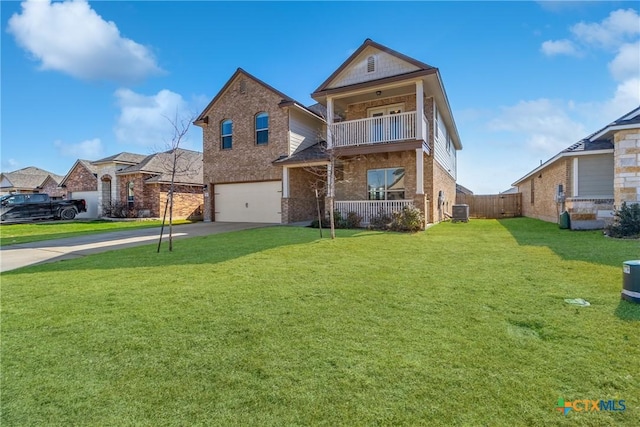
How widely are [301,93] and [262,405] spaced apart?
20.8 meters

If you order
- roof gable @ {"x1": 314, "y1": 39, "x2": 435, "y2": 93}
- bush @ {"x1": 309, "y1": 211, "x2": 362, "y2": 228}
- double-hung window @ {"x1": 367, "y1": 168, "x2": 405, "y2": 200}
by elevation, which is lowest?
bush @ {"x1": 309, "y1": 211, "x2": 362, "y2": 228}

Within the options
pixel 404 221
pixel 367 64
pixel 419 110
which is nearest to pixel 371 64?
pixel 367 64

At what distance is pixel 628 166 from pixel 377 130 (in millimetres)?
8901

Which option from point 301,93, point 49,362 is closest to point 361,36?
point 301,93

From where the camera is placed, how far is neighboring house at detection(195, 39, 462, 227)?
13734mm

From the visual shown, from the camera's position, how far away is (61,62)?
12.6 m

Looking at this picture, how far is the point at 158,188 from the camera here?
→ 22.4 metres

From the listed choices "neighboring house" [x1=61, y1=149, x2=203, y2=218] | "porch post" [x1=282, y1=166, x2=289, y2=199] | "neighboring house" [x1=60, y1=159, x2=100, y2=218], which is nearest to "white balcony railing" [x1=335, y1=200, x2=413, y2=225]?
"porch post" [x1=282, y1=166, x2=289, y2=199]

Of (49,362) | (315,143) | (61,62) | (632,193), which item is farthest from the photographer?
(315,143)

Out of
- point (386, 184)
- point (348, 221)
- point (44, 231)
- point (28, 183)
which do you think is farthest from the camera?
point (28, 183)

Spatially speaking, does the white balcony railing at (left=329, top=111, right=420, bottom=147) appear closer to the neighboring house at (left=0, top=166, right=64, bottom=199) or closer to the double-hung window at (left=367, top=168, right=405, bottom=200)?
the double-hung window at (left=367, top=168, right=405, bottom=200)

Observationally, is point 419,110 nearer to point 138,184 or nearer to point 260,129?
point 260,129

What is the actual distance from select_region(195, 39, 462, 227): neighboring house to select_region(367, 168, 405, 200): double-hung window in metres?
0.05

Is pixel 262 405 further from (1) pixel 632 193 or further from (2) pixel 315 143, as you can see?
(2) pixel 315 143
